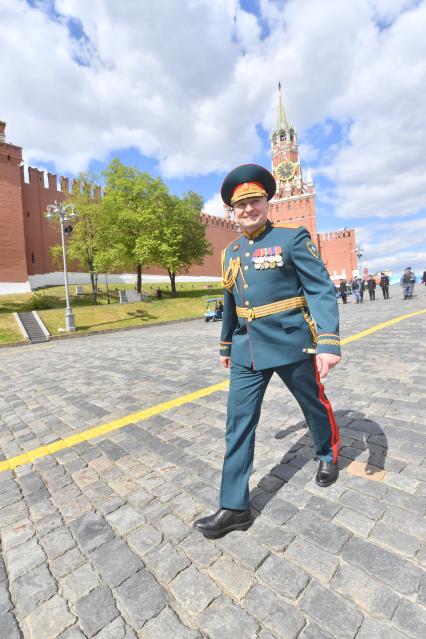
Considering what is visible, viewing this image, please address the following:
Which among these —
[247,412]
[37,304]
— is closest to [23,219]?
[37,304]

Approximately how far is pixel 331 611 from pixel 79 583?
3.97 feet

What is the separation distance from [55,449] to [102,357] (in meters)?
5.39

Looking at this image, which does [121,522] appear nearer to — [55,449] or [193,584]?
[193,584]

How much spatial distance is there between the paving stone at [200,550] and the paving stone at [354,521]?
28.9 inches

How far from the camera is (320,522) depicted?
1944mm

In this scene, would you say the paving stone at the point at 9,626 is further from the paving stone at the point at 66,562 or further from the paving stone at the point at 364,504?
the paving stone at the point at 364,504

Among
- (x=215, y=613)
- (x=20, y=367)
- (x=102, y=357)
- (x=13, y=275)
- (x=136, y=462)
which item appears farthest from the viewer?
(x=13, y=275)

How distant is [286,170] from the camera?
2817 inches

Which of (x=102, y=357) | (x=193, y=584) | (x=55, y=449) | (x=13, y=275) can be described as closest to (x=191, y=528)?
(x=193, y=584)

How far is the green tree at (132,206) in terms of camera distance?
2490cm

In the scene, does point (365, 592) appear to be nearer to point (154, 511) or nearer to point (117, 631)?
point (117, 631)

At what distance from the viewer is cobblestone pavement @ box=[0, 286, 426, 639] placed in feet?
4.71

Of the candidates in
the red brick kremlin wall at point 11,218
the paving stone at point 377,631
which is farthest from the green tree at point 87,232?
the paving stone at point 377,631

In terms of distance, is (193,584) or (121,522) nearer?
(193,584)
